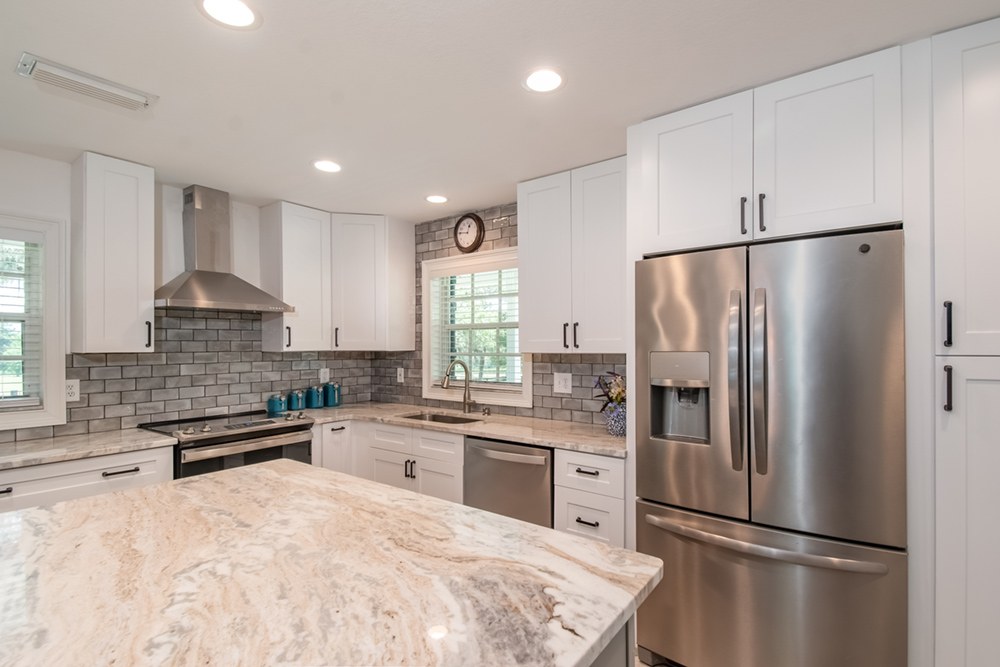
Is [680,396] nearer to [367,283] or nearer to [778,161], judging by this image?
[778,161]

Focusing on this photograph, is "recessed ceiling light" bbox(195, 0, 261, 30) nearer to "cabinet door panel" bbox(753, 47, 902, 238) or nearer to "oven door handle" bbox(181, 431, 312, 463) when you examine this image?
"cabinet door panel" bbox(753, 47, 902, 238)

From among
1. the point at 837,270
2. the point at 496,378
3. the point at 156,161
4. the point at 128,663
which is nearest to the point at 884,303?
the point at 837,270

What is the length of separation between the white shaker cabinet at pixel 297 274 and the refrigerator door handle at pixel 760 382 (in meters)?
3.00

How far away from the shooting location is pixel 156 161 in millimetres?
2721

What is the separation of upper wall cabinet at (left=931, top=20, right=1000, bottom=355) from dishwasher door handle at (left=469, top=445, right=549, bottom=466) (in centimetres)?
173

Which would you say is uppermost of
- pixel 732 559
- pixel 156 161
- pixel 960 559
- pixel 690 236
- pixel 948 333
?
pixel 156 161

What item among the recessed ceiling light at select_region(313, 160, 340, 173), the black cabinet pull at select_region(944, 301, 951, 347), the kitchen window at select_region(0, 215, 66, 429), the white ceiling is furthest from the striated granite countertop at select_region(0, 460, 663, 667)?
the recessed ceiling light at select_region(313, 160, 340, 173)

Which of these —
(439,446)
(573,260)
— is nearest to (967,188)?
(573,260)

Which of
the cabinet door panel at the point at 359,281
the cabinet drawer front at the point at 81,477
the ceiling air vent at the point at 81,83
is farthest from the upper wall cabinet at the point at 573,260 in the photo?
the cabinet drawer front at the point at 81,477

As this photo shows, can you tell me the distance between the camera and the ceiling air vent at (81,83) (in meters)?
1.76

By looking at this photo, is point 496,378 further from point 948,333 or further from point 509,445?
point 948,333

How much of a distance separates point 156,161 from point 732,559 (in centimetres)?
348

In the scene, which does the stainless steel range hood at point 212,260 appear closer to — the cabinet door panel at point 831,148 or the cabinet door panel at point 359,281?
the cabinet door panel at point 359,281

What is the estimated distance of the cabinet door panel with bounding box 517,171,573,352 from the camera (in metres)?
2.86
